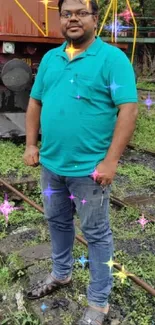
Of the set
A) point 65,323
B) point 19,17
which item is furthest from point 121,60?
point 19,17

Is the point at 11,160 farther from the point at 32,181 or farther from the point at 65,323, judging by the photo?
the point at 65,323

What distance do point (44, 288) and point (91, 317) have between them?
1.35ft

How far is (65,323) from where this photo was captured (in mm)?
2418

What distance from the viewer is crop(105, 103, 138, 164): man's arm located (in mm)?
2045

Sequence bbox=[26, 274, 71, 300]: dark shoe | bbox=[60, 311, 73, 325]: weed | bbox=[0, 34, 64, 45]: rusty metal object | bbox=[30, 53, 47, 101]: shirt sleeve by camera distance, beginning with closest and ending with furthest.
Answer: bbox=[30, 53, 47, 101]: shirt sleeve, bbox=[60, 311, 73, 325]: weed, bbox=[26, 274, 71, 300]: dark shoe, bbox=[0, 34, 64, 45]: rusty metal object
